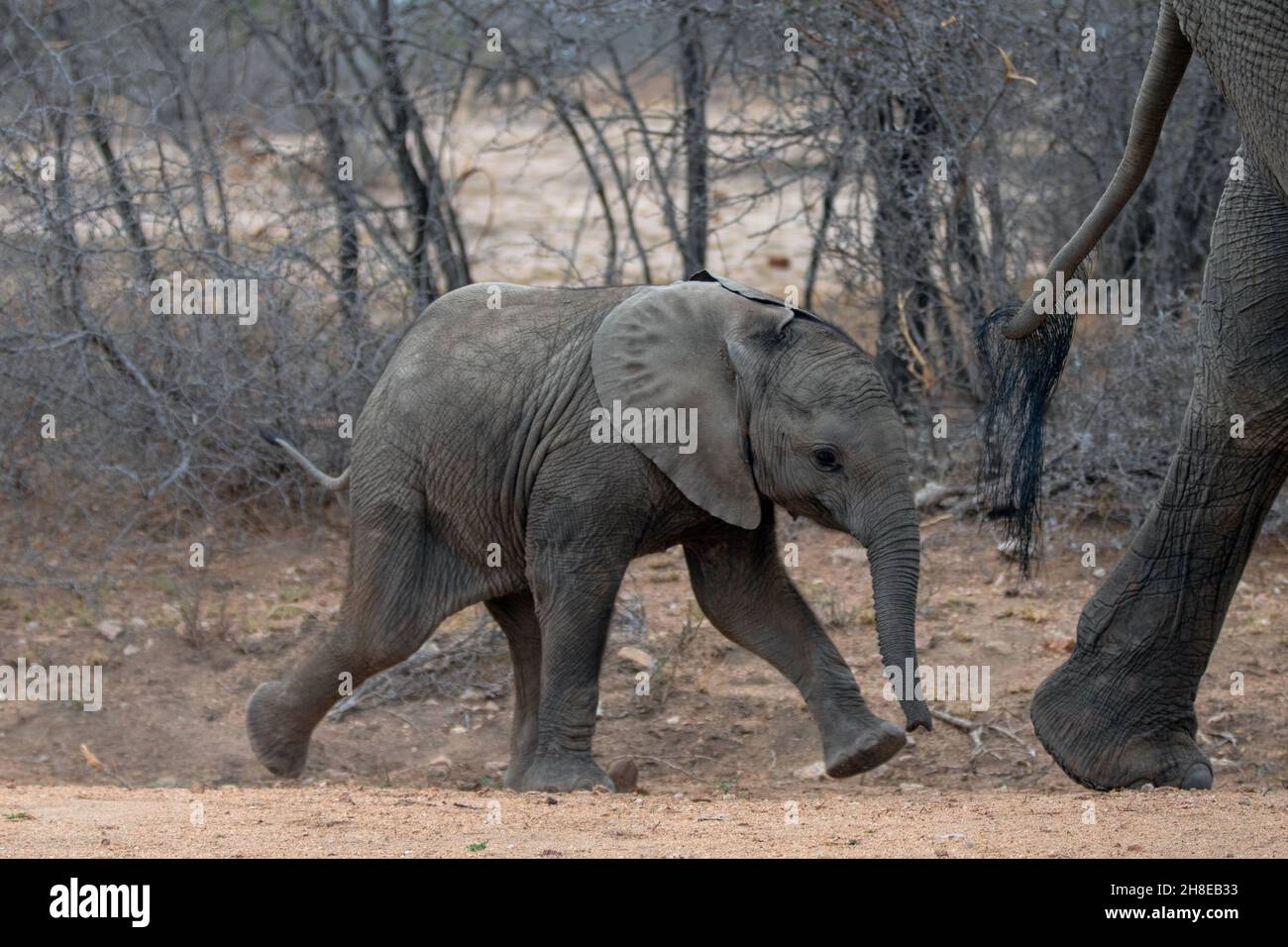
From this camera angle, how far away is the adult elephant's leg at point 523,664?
6.73 m

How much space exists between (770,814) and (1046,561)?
3.78 m

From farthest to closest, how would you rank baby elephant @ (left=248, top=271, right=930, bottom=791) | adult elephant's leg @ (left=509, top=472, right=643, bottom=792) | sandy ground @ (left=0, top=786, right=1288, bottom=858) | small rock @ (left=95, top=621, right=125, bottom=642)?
small rock @ (left=95, top=621, right=125, bottom=642)
adult elephant's leg @ (left=509, top=472, right=643, bottom=792)
baby elephant @ (left=248, top=271, right=930, bottom=791)
sandy ground @ (left=0, top=786, right=1288, bottom=858)

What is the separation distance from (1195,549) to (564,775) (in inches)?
86.6

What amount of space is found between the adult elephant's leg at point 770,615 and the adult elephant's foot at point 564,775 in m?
0.68

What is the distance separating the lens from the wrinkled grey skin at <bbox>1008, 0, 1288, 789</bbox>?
207 inches

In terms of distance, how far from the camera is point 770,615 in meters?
6.28

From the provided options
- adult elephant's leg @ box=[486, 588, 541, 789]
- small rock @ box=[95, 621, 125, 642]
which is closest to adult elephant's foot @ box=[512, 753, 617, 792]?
adult elephant's leg @ box=[486, 588, 541, 789]

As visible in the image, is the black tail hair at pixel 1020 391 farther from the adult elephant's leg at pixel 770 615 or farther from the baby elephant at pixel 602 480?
the adult elephant's leg at pixel 770 615

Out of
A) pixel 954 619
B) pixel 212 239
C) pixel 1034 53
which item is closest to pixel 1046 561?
pixel 954 619

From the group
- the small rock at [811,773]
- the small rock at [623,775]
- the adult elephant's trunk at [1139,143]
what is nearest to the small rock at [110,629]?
the small rock at [623,775]

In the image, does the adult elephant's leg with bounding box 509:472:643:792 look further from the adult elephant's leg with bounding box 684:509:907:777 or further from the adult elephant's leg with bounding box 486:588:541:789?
the adult elephant's leg with bounding box 486:588:541:789

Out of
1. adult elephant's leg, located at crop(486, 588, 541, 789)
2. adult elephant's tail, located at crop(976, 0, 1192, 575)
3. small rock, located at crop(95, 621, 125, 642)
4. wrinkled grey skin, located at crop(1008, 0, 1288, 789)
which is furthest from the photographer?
Result: small rock, located at crop(95, 621, 125, 642)

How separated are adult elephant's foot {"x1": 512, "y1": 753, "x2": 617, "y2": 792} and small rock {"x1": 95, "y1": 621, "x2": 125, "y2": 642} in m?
3.03

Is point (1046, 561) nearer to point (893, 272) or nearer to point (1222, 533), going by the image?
point (893, 272)
